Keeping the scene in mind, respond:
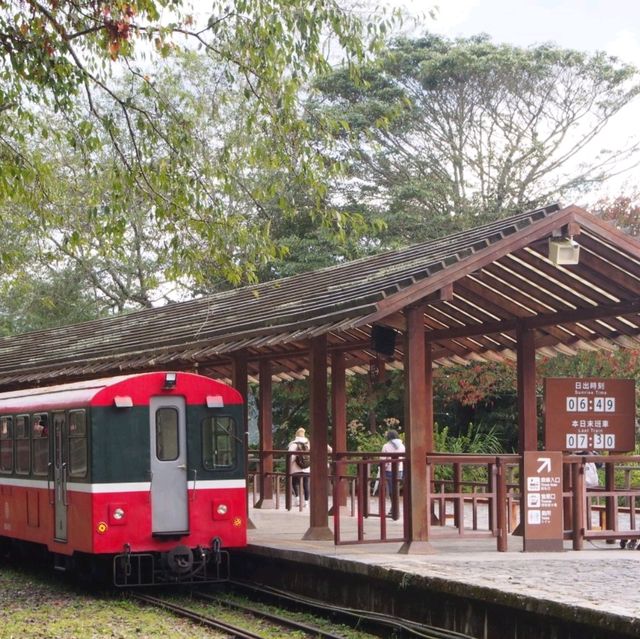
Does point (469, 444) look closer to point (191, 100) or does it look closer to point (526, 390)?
point (526, 390)

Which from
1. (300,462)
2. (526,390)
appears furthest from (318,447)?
(300,462)

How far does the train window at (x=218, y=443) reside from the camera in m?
13.4

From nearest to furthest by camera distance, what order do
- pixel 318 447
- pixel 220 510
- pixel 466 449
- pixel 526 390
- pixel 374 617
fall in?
pixel 374 617 < pixel 220 510 < pixel 318 447 < pixel 526 390 < pixel 466 449

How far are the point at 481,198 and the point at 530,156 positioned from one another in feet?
6.81

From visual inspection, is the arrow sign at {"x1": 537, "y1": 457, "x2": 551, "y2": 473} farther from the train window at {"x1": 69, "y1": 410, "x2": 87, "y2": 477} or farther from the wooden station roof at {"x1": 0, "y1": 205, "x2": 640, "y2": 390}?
the train window at {"x1": 69, "y1": 410, "x2": 87, "y2": 477}

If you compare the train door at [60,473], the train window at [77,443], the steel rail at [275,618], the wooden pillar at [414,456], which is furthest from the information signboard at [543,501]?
the train door at [60,473]

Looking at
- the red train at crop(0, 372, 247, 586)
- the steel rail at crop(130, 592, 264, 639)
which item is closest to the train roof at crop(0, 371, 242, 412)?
the red train at crop(0, 372, 247, 586)

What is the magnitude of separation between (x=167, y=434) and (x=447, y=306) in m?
4.10

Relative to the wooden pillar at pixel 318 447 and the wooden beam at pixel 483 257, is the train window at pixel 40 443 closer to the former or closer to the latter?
the wooden pillar at pixel 318 447

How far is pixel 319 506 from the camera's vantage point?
14.3m

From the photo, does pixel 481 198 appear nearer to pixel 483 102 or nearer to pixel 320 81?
pixel 483 102

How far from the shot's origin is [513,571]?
10.6 meters

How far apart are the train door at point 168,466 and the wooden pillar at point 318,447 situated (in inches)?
73.0

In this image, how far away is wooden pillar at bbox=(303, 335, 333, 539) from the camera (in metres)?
14.3
